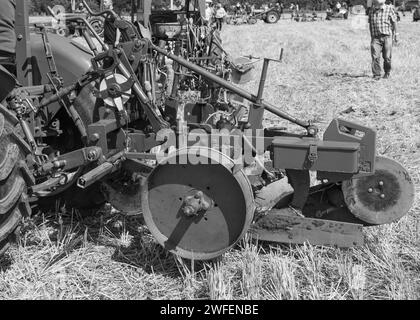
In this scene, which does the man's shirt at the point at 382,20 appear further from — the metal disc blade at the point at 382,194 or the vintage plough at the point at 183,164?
the metal disc blade at the point at 382,194

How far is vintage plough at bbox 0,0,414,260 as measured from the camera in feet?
9.55

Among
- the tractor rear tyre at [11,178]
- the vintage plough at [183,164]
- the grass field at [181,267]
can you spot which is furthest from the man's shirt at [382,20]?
the tractor rear tyre at [11,178]

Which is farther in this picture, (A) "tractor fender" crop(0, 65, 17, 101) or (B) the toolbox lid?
(A) "tractor fender" crop(0, 65, 17, 101)

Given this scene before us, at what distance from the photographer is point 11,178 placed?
2.92m

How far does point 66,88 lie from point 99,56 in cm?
33

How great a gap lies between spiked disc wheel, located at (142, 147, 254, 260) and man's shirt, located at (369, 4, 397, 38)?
29.9ft

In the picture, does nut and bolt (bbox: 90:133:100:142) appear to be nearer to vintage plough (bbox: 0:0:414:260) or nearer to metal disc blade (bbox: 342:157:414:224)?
vintage plough (bbox: 0:0:414:260)

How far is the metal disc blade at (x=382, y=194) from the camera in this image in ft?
10.0

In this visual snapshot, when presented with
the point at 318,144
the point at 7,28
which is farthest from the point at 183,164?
the point at 7,28

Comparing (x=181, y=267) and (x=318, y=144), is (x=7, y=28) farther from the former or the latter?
(x=318, y=144)

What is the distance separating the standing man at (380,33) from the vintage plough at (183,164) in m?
7.98

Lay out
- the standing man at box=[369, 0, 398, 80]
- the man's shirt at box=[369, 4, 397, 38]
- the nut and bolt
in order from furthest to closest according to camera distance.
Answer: the man's shirt at box=[369, 4, 397, 38]
the standing man at box=[369, 0, 398, 80]
the nut and bolt

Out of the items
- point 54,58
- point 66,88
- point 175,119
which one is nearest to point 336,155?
point 175,119

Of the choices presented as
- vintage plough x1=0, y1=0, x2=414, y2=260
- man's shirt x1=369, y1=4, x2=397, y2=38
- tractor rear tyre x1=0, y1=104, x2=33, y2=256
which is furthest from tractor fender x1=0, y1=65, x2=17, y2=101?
man's shirt x1=369, y1=4, x2=397, y2=38
